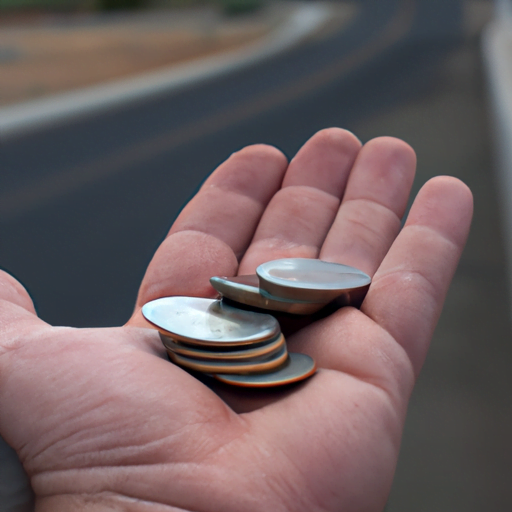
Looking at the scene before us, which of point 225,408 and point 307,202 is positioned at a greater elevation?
point 307,202

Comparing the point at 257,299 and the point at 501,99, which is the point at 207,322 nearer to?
the point at 257,299

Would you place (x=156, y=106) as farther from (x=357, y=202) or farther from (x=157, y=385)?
(x=157, y=385)

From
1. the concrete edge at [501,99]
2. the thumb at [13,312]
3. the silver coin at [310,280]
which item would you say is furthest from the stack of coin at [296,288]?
the concrete edge at [501,99]

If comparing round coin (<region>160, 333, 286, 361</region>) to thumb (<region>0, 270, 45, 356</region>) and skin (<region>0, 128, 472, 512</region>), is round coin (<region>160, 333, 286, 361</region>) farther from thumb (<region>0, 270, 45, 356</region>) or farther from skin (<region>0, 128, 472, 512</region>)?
thumb (<region>0, 270, 45, 356</region>)

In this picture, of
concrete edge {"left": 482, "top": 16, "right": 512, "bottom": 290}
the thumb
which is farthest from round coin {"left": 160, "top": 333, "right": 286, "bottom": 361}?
concrete edge {"left": 482, "top": 16, "right": 512, "bottom": 290}

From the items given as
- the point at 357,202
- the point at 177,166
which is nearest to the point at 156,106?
the point at 177,166

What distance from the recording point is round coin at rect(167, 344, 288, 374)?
434 millimetres

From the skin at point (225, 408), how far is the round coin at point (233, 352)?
2 centimetres

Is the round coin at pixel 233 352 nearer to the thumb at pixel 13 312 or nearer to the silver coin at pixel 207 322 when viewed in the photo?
the silver coin at pixel 207 322

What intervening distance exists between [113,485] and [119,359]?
0.30 feet

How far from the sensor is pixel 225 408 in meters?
0.41

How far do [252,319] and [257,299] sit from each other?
3 centimetres

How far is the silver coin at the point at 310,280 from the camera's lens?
1.63 feet

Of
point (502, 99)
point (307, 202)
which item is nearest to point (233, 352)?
point (307, 202)
